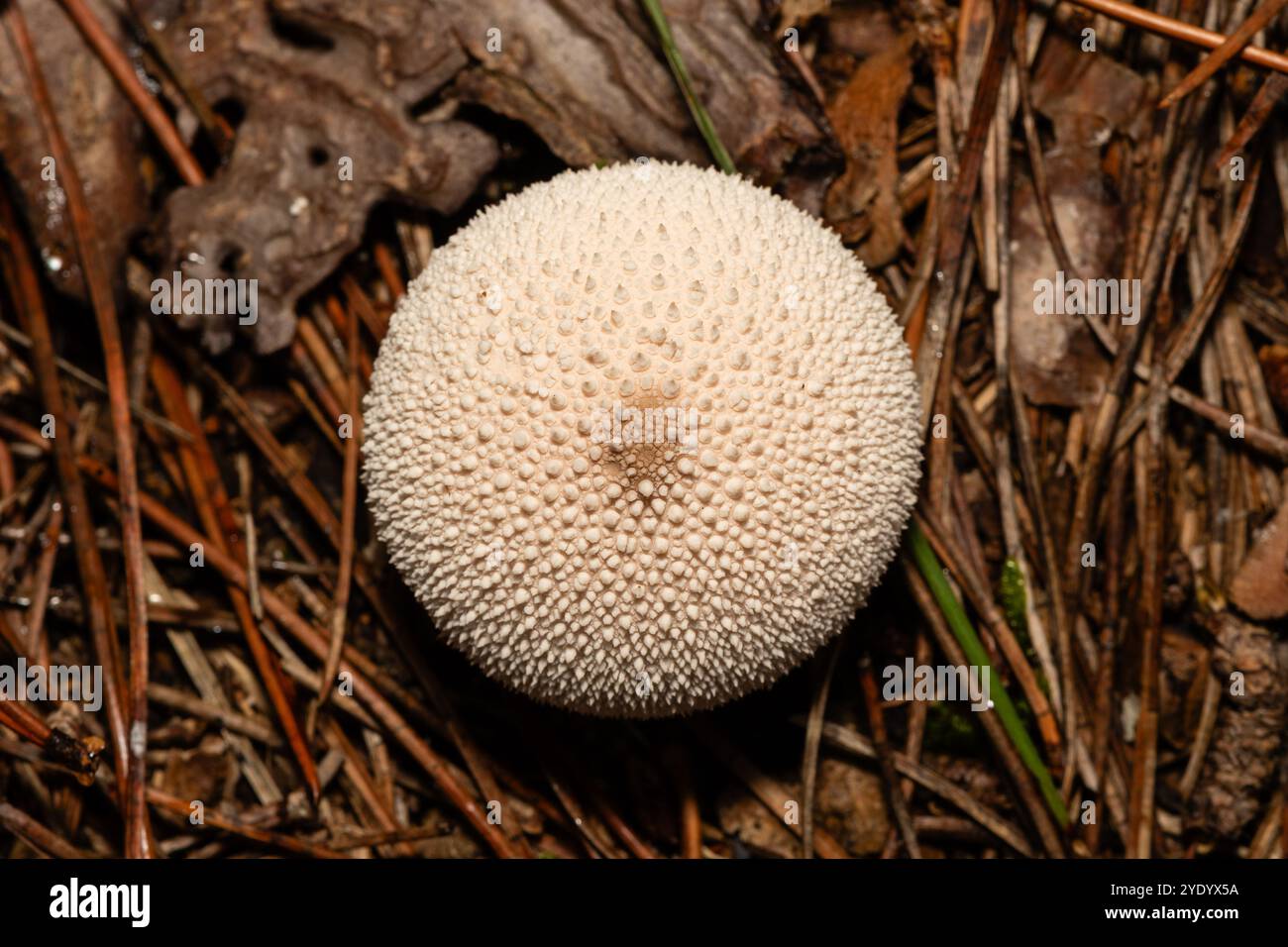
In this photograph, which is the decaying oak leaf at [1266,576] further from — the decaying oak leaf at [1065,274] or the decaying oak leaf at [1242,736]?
the decaying oak leaf at [1065,274]

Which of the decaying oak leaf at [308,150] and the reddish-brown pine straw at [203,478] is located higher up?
the decaying oak leaf at [308,150]

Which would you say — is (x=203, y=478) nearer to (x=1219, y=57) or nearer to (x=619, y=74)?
(x=619, y=74)

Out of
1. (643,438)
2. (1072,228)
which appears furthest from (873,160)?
(643,438)

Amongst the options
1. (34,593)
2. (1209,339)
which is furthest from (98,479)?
(1209,339)

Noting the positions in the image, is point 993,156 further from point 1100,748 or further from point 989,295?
point 1100,748

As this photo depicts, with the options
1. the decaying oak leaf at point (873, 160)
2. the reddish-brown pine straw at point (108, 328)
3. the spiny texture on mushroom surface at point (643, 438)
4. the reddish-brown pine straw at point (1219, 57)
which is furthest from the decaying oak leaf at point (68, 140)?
the reddish-brown pine straw at point (1219, 57)

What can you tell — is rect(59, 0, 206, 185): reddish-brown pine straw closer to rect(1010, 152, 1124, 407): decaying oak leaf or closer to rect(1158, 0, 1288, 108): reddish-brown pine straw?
rect(1010, 152, 1124, 407): decaying oak leaf
